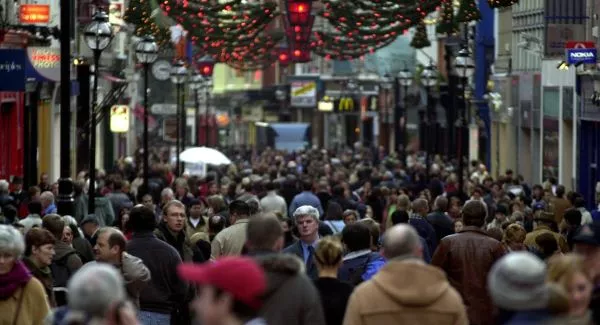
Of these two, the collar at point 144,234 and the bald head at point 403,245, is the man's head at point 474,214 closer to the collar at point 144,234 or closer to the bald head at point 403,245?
the collar at point 144,234

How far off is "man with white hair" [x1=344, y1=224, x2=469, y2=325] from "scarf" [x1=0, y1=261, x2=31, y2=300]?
219 centimetres

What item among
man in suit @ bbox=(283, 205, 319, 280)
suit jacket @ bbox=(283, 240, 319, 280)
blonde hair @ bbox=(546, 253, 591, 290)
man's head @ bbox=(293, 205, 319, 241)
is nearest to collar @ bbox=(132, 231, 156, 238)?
suit jacket @ bbox=(283, 240, 319, 280)

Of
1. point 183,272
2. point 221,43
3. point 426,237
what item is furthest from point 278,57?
point 183,272

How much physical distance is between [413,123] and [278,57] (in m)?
45.3

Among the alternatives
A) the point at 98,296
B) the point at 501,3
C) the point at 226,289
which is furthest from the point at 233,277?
the point at 501,3

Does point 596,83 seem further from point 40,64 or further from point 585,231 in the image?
point 585,231

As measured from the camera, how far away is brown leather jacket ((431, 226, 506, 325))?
1514 cm

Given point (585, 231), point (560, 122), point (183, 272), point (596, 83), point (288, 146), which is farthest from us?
point (288, 146)

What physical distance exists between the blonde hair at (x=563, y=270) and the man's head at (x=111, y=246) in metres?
4.84

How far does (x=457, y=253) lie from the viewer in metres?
15.3

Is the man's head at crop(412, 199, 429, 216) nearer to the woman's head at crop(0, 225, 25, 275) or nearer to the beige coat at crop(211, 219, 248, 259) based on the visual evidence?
the beige coat at crop(211, 219, 248, 259)

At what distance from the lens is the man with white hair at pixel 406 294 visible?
10422 millimetres

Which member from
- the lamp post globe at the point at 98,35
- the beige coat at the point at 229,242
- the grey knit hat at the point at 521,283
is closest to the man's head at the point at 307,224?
the beige coat at the point at 229,242

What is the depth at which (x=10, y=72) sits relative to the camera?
98.0ft
